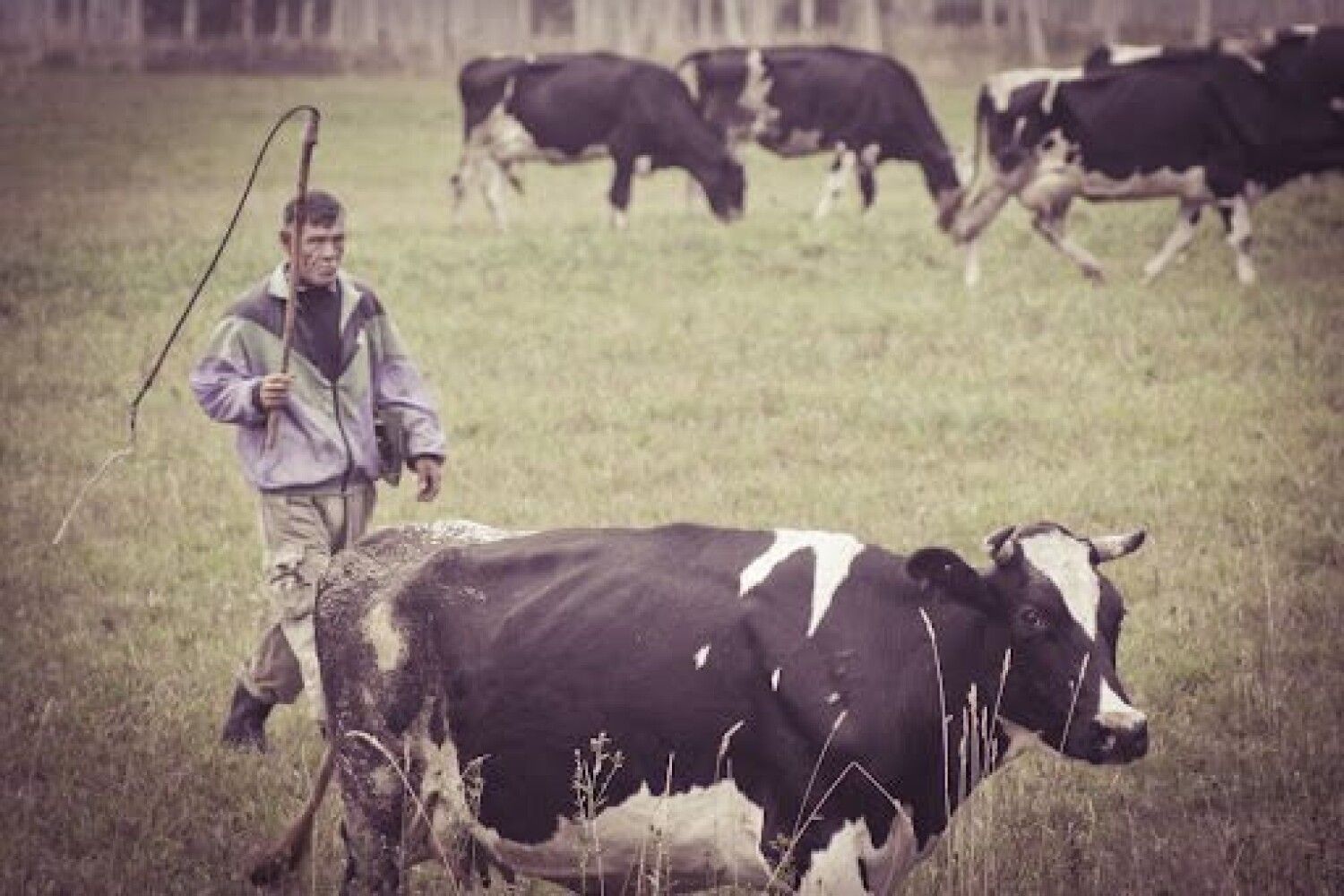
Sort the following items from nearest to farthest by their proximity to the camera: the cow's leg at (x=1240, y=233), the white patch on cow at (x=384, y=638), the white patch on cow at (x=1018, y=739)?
the white patch on cow at (x=1018, y=739) → the white patch on cow at (x=384, y=638) → the cow's leg at (x=1240, y=233)

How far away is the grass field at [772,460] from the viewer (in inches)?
244

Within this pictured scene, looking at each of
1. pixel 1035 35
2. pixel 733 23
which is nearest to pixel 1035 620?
pixel 1035 35

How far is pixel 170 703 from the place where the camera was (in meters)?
7.36

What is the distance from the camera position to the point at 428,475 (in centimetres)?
660

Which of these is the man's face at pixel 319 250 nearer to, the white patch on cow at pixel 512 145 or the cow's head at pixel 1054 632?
the cow's head at pixel 1054 632

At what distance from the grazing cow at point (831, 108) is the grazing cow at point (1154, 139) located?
4.68 metres

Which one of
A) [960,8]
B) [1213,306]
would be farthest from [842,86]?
[960,8]

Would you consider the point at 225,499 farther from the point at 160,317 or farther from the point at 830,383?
the point at 160,317

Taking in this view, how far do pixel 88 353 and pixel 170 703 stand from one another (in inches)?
321

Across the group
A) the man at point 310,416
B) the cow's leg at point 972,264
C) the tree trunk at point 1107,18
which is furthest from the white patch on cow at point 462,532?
the tree trunk at point 1107,18

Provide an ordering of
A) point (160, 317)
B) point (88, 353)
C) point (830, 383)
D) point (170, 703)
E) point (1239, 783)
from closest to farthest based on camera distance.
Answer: point (1239, 783)
point (170, 703)
point (830, 383)
point (88, 353)
point (160, 317)

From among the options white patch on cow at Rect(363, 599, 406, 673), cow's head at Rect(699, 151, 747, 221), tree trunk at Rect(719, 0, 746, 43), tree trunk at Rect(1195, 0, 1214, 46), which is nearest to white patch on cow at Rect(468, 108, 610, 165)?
cow's head at Rect(699, 151, 747, 221)

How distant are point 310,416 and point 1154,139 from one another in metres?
12.7

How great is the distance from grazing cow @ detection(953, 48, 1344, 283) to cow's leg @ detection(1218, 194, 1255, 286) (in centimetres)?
8
